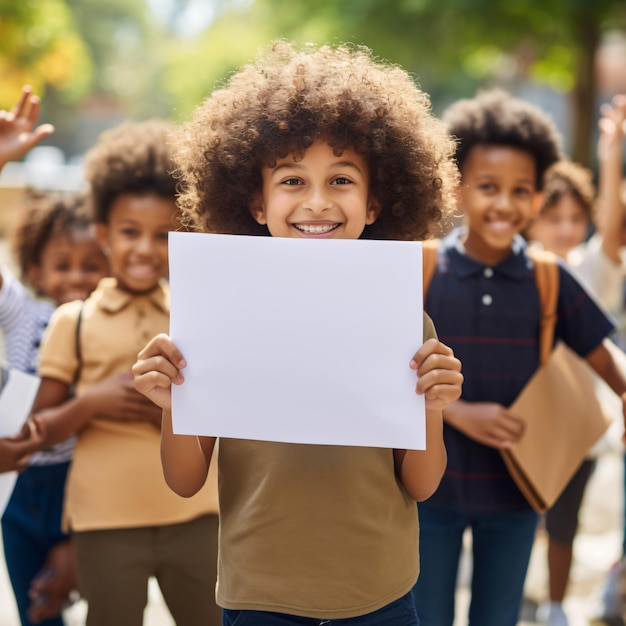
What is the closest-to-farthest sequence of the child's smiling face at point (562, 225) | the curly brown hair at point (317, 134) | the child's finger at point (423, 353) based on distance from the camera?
1. the child's finger at point (423, 353)
2. the curly brown hair at point (317, 134)
3. the child's smiling face at point (562, 225)

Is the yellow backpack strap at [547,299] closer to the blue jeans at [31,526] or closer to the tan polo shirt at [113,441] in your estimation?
the tan polo shirt at [113,441]

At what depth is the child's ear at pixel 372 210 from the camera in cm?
204

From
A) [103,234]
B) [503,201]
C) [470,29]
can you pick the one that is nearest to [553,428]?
[503,201]

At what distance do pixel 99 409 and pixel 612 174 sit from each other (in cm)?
199

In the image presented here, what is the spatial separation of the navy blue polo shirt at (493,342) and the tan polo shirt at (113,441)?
0.73 m

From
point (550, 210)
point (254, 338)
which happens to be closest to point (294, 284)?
point (254, 338)

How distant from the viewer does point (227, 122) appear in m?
2.04

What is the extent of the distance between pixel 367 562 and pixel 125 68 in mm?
62881

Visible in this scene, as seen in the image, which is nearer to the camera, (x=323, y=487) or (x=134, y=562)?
(x=323, y=487)

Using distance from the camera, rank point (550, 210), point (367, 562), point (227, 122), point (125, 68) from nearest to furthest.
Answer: point (367, 562) → point (227, 122) → point (550, 210) → point (125, 68)

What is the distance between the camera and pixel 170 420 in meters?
1.84

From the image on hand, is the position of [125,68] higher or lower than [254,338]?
higher

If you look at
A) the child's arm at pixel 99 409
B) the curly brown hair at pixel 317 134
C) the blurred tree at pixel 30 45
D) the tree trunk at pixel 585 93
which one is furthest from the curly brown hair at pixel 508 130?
the blurred tree at pixel 30 45

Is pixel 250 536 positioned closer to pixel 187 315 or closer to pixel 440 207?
Answer: pixel 187 315
